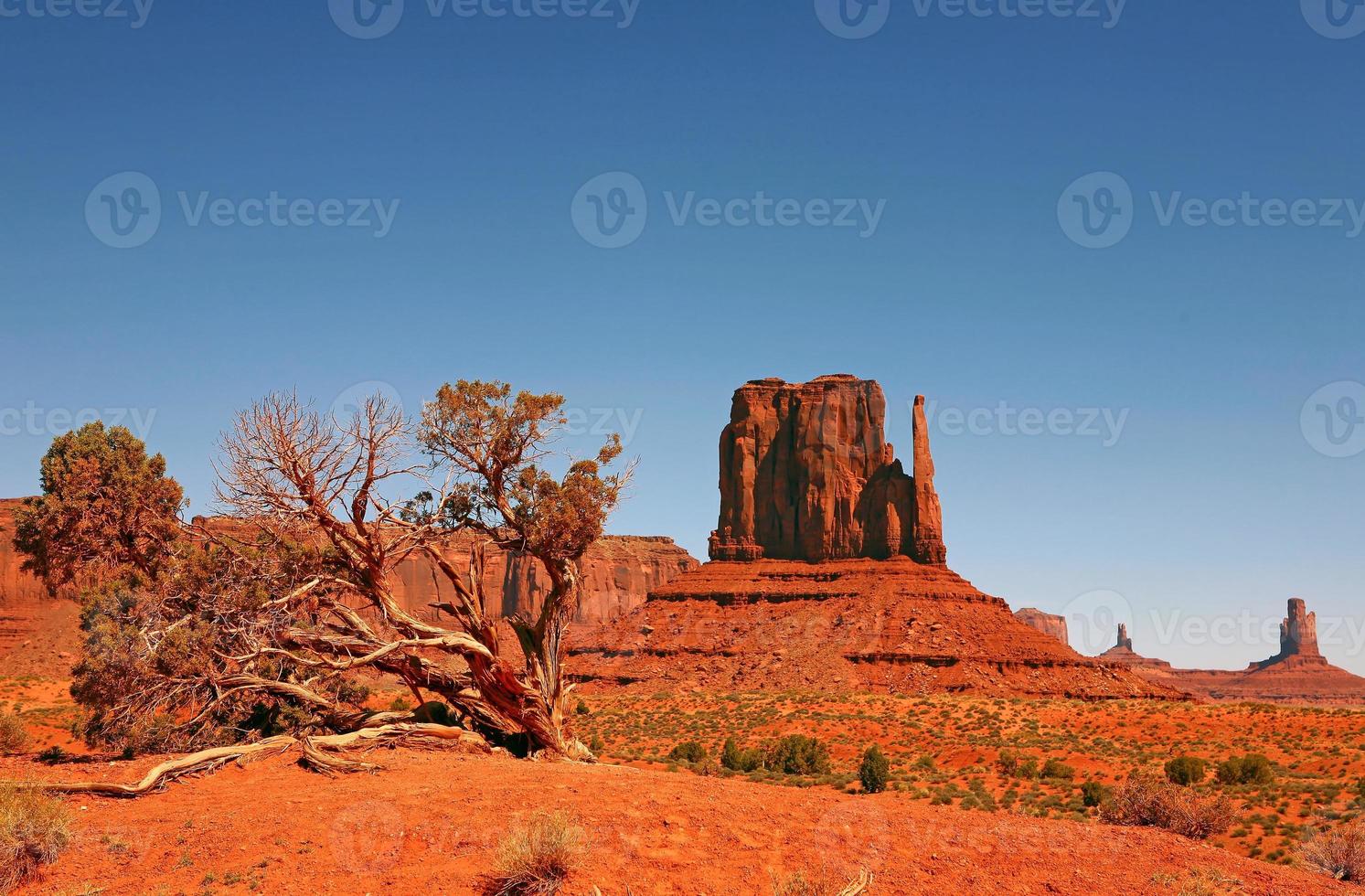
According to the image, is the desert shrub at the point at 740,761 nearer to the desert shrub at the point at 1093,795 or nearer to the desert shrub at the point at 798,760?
the desert shrub at the point at 798,760

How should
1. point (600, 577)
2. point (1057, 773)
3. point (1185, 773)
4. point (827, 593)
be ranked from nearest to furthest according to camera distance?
1. point (1185, 773)
2. point (1057, 773)
3. point (827, 593)
4. point (600, 577)

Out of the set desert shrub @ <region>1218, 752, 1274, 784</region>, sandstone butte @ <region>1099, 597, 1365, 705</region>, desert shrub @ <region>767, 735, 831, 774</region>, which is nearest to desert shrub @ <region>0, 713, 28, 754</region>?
desert shrub @ <region>767, 735, 831, 774</region>

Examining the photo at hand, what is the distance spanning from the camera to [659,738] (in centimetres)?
4444

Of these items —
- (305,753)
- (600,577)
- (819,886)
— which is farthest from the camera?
(600,577)

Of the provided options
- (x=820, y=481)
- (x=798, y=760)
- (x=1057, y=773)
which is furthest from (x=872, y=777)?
(x=820, y=481)

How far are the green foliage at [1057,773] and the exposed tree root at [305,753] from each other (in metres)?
20.1

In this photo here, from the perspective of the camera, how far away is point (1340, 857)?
12.8 meters

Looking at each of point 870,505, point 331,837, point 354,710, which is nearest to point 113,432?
point 354,710

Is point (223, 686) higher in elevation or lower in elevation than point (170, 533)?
lower

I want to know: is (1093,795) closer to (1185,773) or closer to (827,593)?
(1185,773)

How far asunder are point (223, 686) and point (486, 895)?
10224 mm

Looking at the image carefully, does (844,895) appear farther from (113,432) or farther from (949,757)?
(949,757)

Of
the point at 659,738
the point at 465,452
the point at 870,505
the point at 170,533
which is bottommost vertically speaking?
the point at 659,738

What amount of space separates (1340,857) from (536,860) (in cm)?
996
